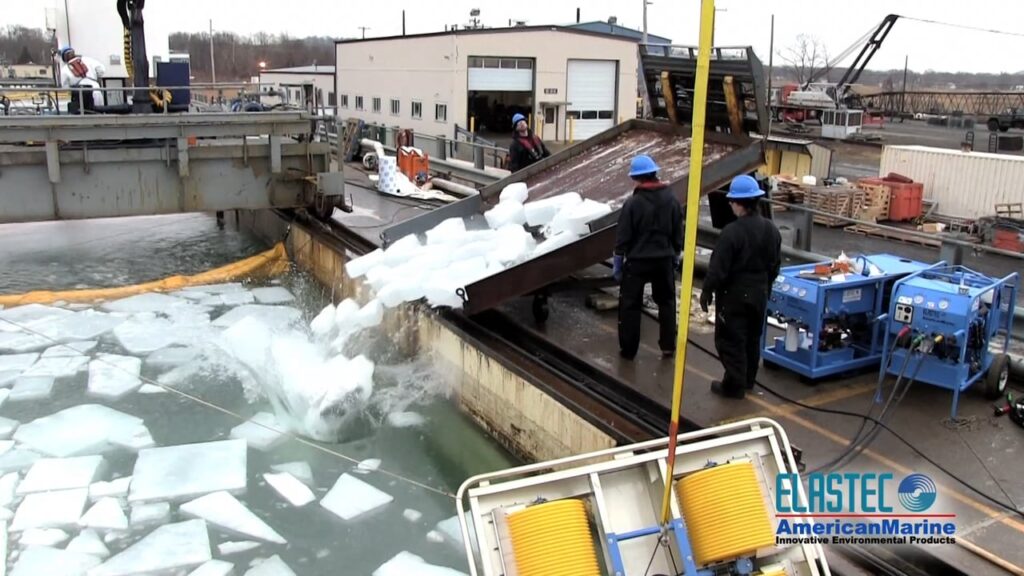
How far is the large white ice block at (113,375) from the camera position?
28.5 ft

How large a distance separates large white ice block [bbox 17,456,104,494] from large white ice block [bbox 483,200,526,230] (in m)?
4.33

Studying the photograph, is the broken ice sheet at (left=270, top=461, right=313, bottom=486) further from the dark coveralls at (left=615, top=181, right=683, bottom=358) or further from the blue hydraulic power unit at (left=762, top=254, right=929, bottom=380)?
the blue hydraulic power unit at (left=762, top=254, right=929, bottom=380)

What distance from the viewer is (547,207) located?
7852 mm

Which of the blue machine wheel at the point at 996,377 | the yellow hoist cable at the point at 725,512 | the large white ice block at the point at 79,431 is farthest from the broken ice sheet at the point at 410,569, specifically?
the blue machine wheel at the point at 996,377

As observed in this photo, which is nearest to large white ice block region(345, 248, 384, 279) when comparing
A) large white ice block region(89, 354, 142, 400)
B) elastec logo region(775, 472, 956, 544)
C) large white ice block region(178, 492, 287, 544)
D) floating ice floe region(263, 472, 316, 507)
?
floating ice floe region(263, 472, 316, 507)

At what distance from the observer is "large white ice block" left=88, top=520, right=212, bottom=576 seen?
571 centimetres

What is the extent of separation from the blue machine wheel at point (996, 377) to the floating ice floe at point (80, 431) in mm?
7382

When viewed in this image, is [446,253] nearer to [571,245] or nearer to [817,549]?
[571,245]

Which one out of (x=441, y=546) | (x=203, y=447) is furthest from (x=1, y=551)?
(x=441, y=546)

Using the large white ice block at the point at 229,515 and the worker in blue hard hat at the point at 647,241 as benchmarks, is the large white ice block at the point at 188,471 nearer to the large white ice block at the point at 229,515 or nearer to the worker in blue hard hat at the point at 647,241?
the large white ice block at the point at 229,515

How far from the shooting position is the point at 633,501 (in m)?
4.02

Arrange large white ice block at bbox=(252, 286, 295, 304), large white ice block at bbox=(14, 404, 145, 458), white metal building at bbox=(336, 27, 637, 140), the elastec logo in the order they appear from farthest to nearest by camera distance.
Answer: white metal building at bbox=(336, 27, 637, 140), large white ice block at bbox=(252, 286, 295, 304), large white ice block at bbox=(14, 404, 145, 458), the elastec logo

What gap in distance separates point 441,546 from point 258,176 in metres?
8.45

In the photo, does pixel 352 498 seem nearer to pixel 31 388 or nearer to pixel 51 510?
pixel 51 510
